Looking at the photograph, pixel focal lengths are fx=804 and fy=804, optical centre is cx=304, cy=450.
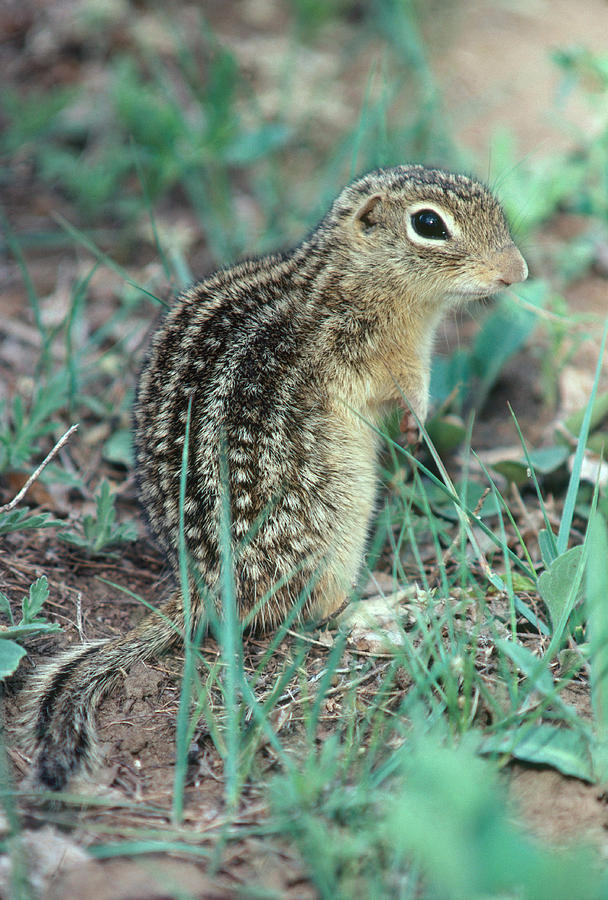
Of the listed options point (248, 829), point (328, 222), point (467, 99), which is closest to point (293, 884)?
point (248, 829)

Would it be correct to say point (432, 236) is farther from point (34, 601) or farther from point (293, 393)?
point (34, 601)

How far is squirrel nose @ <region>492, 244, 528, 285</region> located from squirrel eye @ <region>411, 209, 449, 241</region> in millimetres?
261

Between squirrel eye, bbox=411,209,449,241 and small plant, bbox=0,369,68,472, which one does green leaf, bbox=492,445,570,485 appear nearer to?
squirrel eye, bbox=411,209,449,241

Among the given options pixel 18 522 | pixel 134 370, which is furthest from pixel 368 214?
pixel 18 522

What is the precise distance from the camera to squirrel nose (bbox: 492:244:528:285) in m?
3.57

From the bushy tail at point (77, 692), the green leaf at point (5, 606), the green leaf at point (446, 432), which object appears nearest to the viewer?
the bushy tail at point (77, 692)

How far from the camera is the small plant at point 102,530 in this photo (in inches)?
143

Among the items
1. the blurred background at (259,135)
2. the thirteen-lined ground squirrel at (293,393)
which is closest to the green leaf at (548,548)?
the thirteen-lined ground squirrel at (293,393)

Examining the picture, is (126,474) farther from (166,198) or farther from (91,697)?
(166,198)

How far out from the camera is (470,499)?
4.04 m

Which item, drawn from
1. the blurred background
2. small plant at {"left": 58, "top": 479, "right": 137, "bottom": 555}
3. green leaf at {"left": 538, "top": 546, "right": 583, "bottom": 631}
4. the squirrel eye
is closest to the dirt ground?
the blurred background

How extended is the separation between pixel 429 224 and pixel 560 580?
1715 mm

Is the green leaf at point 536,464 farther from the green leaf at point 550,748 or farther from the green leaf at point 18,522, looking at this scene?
the green leaf at point 18,522

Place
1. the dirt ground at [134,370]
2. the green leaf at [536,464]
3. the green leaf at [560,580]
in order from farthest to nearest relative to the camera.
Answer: the green leaf at [536,464] < the green leaf at [560,580] < the dirt ground at [134,370]
